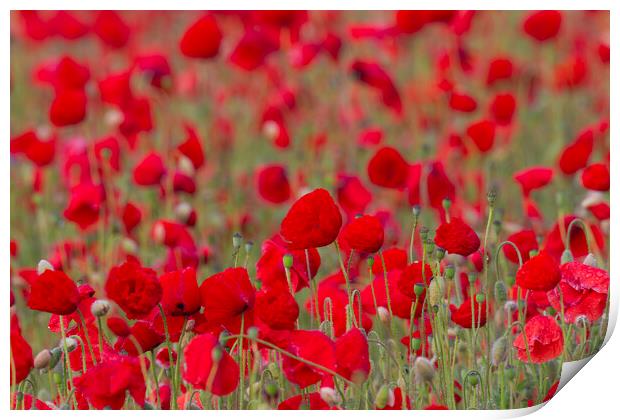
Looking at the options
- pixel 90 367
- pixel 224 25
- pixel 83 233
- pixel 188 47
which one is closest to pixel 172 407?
pixel 90 367

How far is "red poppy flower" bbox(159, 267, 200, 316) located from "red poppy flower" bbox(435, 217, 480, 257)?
0.80 feet

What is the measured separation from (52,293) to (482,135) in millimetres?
880

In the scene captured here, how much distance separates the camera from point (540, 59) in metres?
2.30

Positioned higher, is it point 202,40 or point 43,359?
point 202,40

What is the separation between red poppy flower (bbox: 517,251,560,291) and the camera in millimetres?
1203

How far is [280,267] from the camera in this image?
1.26 metres

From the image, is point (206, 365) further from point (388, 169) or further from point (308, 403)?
point (388, 169)

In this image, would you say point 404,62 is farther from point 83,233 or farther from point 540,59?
point 83,233

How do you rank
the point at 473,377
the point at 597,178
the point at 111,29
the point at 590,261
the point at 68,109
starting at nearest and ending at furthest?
the point at 473,377, the point at 590,261, the point at 597,178, the point at 68,109, the point at 111,29

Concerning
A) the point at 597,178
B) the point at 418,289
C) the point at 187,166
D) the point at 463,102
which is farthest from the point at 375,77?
the point at 418,289

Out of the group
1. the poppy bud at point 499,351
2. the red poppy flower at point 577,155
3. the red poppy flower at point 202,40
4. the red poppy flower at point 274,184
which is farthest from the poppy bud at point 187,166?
the poppy bud at point 499,351

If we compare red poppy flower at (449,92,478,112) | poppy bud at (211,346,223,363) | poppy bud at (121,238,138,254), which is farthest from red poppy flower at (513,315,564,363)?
red poppy flower at (449,92,478,112)

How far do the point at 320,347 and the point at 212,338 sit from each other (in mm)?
103

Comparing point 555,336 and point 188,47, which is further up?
point 188,47
